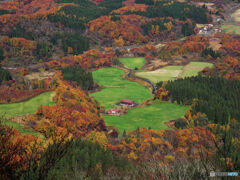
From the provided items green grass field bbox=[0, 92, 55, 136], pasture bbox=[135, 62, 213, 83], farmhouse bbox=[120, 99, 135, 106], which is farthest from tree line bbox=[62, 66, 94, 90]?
green grass field bbox=[0, 92, 55, 136]

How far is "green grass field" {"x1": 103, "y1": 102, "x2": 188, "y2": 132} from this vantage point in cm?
10438

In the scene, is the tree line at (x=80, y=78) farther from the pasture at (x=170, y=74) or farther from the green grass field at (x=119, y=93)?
the pasture at (x=170, y=74)

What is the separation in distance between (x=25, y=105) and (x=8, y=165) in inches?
2320

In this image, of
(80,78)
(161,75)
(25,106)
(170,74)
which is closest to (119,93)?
(80,78)

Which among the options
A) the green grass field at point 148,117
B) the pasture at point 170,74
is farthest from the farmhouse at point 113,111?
the pasture at point 170,74

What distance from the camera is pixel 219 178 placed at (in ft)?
70.2

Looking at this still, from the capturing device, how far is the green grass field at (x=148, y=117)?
10438 cm

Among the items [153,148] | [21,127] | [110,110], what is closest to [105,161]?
[21,127]

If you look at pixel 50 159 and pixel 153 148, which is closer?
pixel 50 159

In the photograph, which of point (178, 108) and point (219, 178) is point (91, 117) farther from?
point (219, 178)

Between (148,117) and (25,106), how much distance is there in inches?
2037

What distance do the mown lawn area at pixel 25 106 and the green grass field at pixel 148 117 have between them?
27.2m

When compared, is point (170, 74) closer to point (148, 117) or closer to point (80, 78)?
point (80, 78)

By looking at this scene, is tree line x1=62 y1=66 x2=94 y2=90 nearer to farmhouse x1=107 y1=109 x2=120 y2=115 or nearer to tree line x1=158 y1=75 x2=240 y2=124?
farmhouse x1=107 y1=109 x2=120 y2=115
